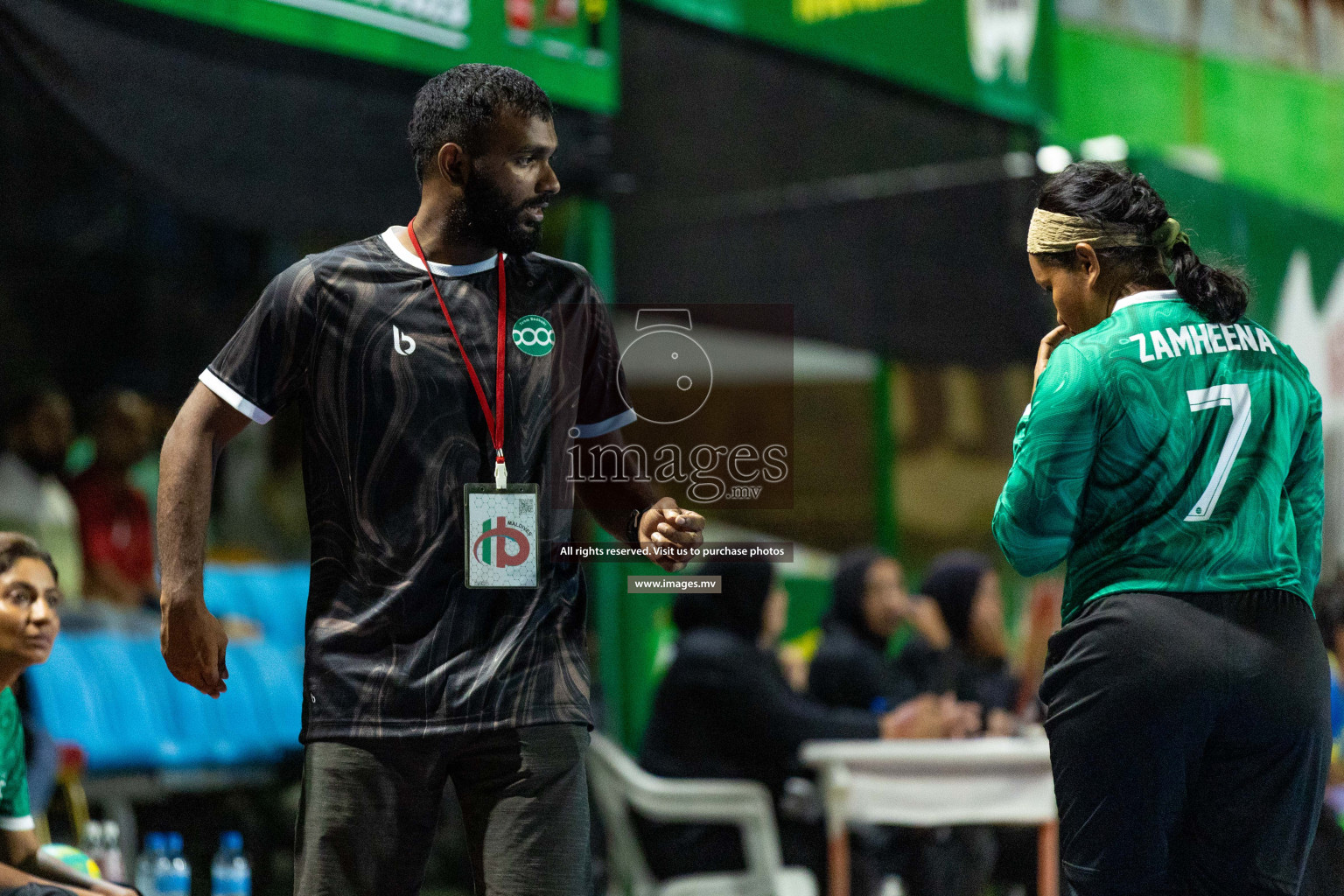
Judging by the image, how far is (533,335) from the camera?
257 cm

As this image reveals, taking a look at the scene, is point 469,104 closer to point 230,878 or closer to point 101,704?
point 230,878

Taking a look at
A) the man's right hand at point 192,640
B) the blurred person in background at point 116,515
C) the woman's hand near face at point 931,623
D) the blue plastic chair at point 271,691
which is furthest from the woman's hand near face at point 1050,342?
the blurred person in background at point 116,515

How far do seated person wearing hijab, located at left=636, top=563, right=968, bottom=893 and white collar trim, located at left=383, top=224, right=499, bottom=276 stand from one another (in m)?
2.64

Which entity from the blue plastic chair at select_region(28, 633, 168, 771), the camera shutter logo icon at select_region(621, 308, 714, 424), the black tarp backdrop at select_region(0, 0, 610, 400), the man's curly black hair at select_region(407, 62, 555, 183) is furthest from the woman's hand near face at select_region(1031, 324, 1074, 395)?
the blue plastic chair at select_region(28, 633, 168, 771)

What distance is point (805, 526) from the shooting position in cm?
923

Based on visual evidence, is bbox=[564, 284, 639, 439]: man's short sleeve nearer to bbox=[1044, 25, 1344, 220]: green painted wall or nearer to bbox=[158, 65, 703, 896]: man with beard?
bbox=[158, 65, 703, 896]: man with beard

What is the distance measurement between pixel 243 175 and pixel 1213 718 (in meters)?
3.54

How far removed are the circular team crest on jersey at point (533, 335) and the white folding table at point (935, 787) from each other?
8.55 ft

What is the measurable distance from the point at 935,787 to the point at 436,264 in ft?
9.61

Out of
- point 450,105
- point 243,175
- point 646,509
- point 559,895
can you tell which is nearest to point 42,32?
point 243,175

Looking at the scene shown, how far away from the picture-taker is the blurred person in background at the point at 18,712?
323cm

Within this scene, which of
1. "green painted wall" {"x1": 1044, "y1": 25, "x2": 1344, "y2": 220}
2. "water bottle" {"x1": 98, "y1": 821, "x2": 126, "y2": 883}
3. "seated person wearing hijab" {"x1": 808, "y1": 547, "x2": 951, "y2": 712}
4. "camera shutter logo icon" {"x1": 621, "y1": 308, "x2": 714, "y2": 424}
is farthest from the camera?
"green painted wall" {"x1": 1044, "y1": 25, "x2": 1344, "y2": 220}

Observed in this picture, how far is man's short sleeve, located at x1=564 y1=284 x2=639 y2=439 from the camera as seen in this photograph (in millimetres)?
2686

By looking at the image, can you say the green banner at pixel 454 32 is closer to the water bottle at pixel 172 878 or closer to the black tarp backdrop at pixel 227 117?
the black tarp backdrop at pixel 227 117
